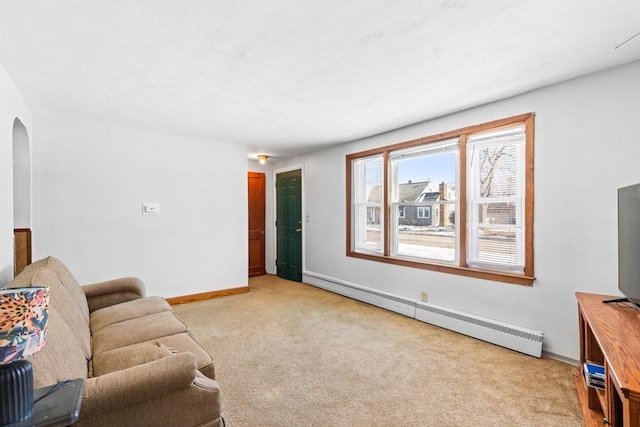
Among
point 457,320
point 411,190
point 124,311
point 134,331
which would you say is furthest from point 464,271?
point 124,311

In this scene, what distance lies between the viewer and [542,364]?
2.54 metres

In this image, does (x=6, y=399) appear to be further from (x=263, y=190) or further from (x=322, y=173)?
(x=263, y=190)

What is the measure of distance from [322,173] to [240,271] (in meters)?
2.03

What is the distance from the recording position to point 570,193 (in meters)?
2.54

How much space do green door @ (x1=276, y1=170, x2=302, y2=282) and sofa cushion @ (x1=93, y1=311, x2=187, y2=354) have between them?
344 centimetres

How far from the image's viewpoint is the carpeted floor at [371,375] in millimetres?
1939

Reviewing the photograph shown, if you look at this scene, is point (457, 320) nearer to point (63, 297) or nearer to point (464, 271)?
point (464, 271)

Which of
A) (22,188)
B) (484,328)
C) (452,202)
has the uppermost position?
(22,188)

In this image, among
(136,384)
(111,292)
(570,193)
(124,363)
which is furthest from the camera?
(111,292)

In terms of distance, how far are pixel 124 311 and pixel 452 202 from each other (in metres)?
3.27

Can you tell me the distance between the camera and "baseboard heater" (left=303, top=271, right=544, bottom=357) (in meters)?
2.72

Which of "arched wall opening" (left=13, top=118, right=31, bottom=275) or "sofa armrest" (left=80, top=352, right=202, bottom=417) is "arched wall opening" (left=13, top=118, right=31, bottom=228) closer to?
"arched wall opening" (left=13, top=118, right=31, bottom=275)

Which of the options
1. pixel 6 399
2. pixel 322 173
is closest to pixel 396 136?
pixel 322 173

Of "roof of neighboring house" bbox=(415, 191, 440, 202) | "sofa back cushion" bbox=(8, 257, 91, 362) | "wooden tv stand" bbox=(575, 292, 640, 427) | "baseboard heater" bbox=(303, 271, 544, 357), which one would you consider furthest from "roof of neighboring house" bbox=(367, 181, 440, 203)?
"sofa back cushion" bbox=(8, 257, 91, 362)
